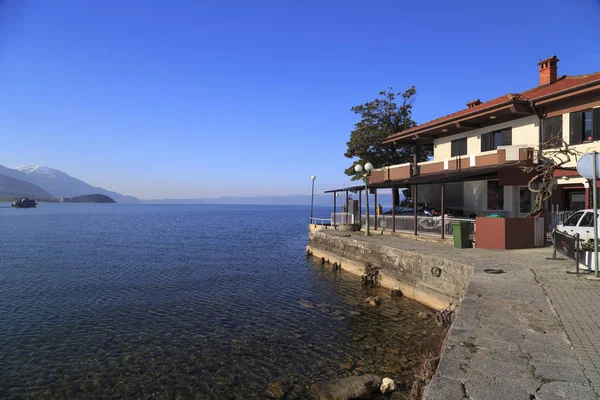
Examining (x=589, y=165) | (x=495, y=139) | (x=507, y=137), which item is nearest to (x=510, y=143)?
(x=507, y=137)

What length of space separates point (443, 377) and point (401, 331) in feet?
21.3

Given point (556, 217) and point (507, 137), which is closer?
point (556, 217)

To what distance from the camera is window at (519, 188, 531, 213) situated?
1953 cm

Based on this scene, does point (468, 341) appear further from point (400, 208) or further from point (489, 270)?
point (400, 208)

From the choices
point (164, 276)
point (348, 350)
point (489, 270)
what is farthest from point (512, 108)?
point (164, 276)

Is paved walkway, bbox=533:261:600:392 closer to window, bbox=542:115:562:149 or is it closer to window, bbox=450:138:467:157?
window, bbox=542:115:562:149

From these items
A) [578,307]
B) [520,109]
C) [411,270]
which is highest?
[520,109]

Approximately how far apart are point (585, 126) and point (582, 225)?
6239mm

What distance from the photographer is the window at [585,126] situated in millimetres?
16328

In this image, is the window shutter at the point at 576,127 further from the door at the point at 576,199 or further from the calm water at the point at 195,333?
the calm water at the point at 195,333

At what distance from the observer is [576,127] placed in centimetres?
1716

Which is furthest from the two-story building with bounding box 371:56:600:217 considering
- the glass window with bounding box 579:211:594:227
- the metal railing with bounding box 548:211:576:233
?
the glass window with bounding box 579:211:594:227

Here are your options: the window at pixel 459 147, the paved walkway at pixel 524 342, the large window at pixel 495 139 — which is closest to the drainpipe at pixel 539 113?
the large window at pixel 495 139

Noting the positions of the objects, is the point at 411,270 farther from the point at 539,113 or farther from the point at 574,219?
the point at 539,113
